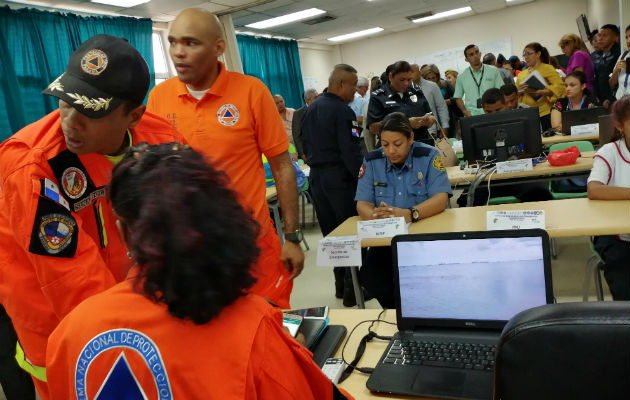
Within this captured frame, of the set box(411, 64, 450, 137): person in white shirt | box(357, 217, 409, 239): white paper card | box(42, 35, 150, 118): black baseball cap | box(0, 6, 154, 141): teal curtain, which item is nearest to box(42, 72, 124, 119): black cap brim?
box(42, 35, 150, 118): black baseball cap

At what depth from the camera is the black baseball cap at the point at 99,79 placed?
925 mm

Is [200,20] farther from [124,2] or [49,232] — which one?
[124,2]

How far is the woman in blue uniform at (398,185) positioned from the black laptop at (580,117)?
7.69 ft

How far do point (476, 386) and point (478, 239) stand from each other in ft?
1.28

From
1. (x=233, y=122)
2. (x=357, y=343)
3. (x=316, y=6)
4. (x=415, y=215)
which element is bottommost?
(x=357, y=343)

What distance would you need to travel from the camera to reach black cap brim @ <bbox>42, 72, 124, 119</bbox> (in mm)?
917

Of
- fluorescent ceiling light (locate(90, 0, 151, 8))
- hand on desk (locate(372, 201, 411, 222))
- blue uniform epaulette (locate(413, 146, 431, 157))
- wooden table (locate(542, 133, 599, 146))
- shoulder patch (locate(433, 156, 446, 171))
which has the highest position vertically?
fluorescent ceiling light (locate(90, 0, 151, 8))

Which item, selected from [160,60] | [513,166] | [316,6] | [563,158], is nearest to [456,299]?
[513,166]

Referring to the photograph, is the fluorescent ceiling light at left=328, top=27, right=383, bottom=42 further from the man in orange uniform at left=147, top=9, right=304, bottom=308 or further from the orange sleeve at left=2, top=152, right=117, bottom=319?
the orange sleeve at left=2, top=152, right=117, bottom=319

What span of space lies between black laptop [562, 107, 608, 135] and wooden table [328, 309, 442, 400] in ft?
11.6

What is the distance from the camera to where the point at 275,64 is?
28.8 ft

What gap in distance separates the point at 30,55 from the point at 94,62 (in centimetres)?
458

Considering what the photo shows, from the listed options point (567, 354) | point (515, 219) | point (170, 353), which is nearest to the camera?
point (567, 354)

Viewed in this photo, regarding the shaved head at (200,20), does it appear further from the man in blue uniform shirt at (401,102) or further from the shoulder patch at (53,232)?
the man in blue uniform shirt at (401,102)
